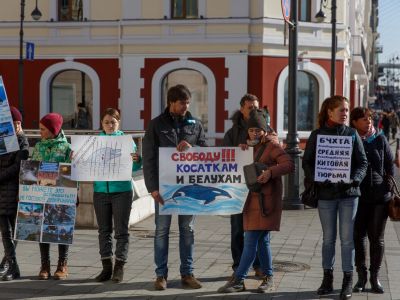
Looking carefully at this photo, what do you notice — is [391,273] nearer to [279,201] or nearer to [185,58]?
[279,201]

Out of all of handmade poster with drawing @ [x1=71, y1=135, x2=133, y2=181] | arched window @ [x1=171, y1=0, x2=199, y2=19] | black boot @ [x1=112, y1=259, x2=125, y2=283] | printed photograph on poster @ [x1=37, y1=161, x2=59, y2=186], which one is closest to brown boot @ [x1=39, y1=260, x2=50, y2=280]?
black boot @ [x1=112, y1=259, x2=125, y2=283]

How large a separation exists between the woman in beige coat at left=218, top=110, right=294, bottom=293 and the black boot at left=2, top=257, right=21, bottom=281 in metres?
2.25

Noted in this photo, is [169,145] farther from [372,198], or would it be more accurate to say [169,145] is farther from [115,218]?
[372,198]

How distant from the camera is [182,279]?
297 inches

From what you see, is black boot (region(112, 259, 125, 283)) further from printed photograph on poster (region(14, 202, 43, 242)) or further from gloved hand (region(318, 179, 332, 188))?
gloved hand (region(318, 179, 332, 188))

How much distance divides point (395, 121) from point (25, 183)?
3806 cm

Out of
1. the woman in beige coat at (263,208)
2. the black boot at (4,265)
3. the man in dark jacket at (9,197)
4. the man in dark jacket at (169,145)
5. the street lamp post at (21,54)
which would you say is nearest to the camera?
the woman in beige coat at (263,208)

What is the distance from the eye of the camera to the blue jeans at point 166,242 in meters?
7.43

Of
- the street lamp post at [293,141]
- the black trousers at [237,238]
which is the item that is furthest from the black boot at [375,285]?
the street lamp post at [293,141]

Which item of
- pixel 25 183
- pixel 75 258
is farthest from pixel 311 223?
pixel 25 183

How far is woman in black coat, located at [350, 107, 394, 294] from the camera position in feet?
24.0

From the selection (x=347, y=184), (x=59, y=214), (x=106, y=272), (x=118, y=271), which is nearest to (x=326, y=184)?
(x=347, y=184)

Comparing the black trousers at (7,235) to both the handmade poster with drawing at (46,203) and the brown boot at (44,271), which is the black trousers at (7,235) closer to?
the handmade poster with drawing at (46,203)

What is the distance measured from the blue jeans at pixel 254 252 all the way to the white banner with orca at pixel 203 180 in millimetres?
306
